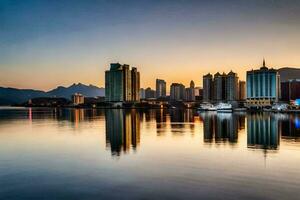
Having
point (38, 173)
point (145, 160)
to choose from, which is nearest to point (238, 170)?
point (145, 160)

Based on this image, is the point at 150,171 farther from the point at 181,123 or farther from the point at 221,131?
the point at 181,123

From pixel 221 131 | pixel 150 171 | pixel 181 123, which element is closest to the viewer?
pixel 150 171

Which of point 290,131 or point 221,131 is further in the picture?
point 221,131

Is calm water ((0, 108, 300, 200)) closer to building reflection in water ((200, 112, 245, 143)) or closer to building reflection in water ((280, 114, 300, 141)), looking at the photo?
building reflection in water ((200, 112, 245, 143))

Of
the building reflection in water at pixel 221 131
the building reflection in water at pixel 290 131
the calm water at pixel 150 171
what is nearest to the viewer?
the calm water at pixel 150 171

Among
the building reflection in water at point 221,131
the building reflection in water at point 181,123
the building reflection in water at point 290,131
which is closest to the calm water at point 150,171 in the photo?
the building reflection in water at point 221,131

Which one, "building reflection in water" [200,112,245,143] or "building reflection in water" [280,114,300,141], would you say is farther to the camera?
"building reflection in water" [280,114,300,141]

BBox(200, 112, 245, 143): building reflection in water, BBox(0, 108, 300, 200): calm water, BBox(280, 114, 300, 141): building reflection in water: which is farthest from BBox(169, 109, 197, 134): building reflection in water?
BBox(0, 108, 300, 200): calm water

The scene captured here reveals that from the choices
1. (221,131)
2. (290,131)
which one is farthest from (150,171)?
(290,131)

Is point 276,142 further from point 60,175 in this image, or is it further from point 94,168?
point 60,175

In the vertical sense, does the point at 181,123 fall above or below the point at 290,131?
below

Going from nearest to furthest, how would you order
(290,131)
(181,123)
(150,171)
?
(150,171) < (290,131) < (181,123)

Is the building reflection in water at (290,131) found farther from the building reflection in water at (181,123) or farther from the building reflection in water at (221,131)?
the building reflection in water at (181,123)

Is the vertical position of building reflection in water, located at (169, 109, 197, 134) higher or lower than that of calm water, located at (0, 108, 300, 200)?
lower
